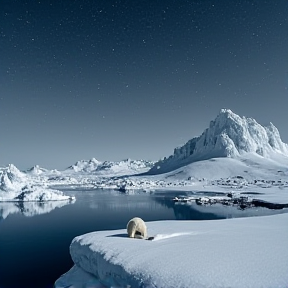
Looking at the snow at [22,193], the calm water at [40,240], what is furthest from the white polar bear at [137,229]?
the snow at [22,193]

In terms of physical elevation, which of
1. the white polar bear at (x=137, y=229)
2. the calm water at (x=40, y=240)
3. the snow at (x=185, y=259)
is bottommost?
the calm water at (x=40, y=240)

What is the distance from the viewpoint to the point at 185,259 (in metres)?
13.7

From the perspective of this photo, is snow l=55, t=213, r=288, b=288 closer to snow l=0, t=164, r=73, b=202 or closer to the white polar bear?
the white polar bear

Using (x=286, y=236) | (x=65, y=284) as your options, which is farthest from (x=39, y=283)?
(x=286, y=236)

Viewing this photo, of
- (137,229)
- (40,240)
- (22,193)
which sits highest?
(22,193)

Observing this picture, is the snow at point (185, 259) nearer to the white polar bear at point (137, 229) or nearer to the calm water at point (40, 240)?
the white polar bear at point (137, 229)

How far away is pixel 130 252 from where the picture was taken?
610 inches

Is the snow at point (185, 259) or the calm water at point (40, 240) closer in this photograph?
the snow at point (185, 259)

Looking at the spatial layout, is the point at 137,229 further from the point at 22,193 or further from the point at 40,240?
the point at 22,193

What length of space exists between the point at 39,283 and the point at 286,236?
58.1 ft

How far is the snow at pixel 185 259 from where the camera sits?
11.7 m

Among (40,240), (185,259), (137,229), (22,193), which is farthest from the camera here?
(22,193)

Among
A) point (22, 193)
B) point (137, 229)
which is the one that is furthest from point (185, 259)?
point (22, 193)

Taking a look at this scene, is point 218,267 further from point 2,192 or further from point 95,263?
point 2,192
